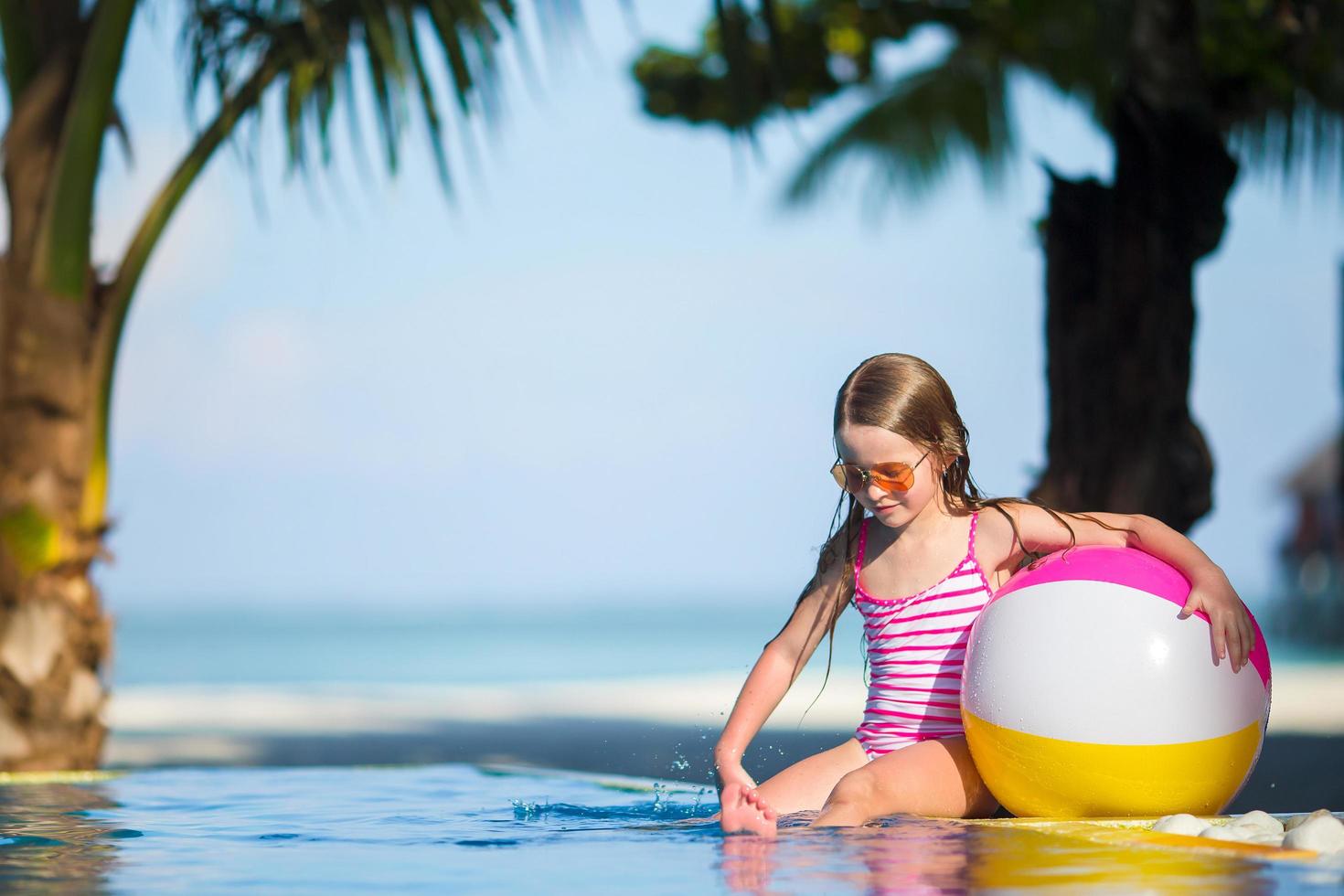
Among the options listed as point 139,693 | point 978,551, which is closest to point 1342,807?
point 978,551

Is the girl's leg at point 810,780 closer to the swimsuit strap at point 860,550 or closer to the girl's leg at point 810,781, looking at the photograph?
the girl's leg at point 810,781

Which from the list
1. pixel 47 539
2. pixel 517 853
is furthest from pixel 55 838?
pixel 47 539

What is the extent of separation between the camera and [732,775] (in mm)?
4227

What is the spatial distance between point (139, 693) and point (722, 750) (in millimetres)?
17752

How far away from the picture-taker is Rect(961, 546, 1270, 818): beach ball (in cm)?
412

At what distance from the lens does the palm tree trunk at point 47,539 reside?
6.78 meters

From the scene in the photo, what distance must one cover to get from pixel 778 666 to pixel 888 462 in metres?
0.68

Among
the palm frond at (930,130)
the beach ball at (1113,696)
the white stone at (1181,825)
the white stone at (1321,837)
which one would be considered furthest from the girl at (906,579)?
the palm frond at (930,130)

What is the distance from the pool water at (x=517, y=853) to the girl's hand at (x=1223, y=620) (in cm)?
69

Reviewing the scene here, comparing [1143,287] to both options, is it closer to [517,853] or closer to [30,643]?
[517,853]

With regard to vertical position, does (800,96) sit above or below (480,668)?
above

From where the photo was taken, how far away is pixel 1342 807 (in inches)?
280

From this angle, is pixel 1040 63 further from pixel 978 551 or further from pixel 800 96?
pixel 978 551

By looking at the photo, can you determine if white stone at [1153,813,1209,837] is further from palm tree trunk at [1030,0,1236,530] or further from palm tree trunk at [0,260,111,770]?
palm tree trunk at [0,260,111,770]
